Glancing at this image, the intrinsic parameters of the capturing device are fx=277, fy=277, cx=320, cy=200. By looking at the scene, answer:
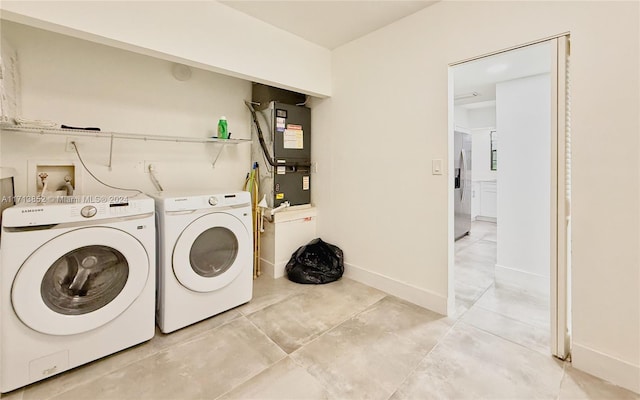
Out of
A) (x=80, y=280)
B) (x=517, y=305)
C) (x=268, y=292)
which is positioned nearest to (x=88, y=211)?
(x=80, y=280)

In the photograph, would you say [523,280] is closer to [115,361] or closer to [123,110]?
[115,361]

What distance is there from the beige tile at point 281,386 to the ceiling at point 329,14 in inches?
96.9

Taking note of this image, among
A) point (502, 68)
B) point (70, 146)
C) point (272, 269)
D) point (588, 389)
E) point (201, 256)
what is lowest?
point (588, 389)

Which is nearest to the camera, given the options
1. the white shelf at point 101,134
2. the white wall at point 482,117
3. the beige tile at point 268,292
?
the white shelf at point 101,134

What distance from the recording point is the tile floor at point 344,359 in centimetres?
136

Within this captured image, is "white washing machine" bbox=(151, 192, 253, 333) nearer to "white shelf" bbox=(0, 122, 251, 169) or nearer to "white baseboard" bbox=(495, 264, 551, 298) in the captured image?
"white shelf" bbox=(0, 122, 251, 169)

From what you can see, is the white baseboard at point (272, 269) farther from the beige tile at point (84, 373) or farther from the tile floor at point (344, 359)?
the beige tile at point (84, 373)

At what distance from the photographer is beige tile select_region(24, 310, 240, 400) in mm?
1375

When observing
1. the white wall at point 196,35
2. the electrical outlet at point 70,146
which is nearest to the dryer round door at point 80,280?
the electrical outlet at point 70,146

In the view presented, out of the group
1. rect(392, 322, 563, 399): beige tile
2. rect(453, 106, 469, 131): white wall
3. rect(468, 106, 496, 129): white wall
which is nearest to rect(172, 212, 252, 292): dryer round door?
rect(392, 322, 563, 399): beige tile

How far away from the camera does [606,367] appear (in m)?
1.44

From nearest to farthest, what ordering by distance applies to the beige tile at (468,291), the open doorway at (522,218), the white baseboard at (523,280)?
1. the open doorway at (522,218)
2. the beige tile at (468,291)
3. the white baseboard at (523,280)

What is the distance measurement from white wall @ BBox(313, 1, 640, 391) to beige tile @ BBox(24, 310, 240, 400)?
146 centimetres

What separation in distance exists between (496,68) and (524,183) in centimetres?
110
